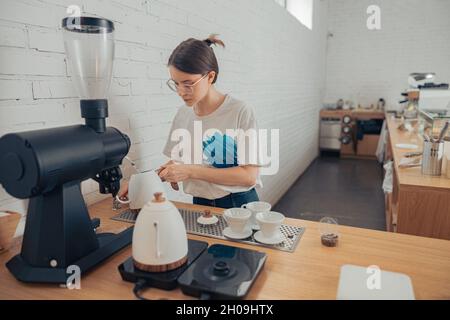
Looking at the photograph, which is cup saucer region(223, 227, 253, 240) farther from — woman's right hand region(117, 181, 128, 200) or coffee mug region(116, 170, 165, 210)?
woman's right hand region(117, 181, 128, 200)

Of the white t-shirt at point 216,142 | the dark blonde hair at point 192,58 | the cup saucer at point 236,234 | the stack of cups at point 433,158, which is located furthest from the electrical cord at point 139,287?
the stack of cups at point 433,158

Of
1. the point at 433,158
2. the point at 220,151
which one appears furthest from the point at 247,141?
the point at 433,158

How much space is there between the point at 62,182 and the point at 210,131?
0.81 meters

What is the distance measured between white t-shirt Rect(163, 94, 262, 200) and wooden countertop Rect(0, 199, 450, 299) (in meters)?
0.44

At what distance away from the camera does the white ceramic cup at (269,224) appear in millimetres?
1074

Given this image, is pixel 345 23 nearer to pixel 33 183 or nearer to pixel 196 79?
pixel 196 79

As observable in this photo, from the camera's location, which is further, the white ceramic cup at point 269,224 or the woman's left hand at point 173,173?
the woman's left hand at point 173,173

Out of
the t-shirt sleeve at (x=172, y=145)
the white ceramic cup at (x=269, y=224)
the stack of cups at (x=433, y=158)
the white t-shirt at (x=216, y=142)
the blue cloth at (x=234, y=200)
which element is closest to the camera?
the white ceramic cup at (x=269, y=224)

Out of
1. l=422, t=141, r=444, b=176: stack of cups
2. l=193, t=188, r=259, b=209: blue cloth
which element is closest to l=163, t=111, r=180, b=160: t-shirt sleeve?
l=193, t=188, r=259, b=209: blue cloth

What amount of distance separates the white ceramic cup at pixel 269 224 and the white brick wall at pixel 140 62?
76cm

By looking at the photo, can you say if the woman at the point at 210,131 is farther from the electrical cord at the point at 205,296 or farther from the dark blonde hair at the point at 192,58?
the electrical cord at the point at 205,296

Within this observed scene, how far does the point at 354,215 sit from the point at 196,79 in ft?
9.22

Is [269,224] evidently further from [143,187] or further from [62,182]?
[62,182]

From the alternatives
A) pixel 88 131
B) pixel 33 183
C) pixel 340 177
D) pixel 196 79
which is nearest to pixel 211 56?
pixel 196 79
